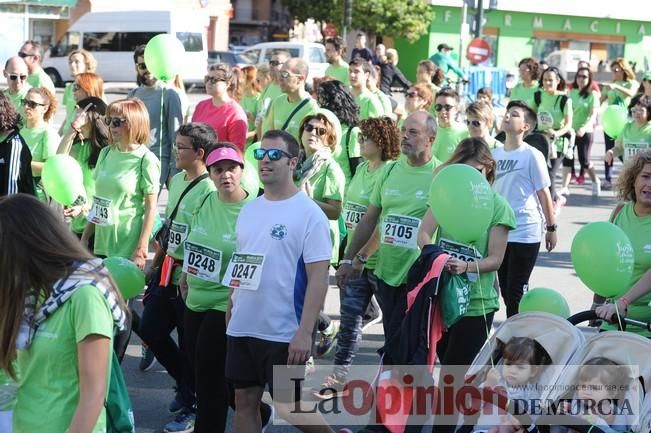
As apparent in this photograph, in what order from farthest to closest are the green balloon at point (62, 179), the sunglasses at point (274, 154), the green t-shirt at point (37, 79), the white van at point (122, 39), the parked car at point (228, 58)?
1. the white van at point (122, 39)
2. the parked car at point (228, 58)
3. the green t-shirt at point (37, 79)
4. the green balloon at point (62, 179)
5. the sunglasses at point (274, 154)

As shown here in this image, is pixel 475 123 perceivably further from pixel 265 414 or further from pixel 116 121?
pixel 265 414

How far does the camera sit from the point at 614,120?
12742 mm

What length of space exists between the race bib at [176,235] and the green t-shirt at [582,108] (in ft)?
33.1

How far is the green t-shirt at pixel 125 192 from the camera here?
6535 millimetres

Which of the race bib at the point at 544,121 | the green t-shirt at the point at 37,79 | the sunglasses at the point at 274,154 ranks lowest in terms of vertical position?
the race bib at the point at 544,121

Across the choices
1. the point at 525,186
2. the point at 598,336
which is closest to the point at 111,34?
the point at 525,186

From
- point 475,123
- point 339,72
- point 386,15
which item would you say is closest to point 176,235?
point 475,123

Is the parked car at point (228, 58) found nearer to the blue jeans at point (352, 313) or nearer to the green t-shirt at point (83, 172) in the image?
the green t-shirt at point (83, 172)

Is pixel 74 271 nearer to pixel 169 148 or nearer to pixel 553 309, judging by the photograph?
pixel 553 309

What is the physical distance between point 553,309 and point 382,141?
223 cm

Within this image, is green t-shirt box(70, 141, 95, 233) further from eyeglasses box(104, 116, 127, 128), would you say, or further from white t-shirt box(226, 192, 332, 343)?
white t-shirt box(226, 192, 332, 343)

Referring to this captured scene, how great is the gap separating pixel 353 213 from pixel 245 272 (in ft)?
7.96

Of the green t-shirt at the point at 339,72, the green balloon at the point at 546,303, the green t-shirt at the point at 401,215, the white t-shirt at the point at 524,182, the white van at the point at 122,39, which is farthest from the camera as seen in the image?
the white van at the point at 122,39

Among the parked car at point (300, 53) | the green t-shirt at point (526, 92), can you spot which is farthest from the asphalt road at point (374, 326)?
the parked car at point (300, 53)
